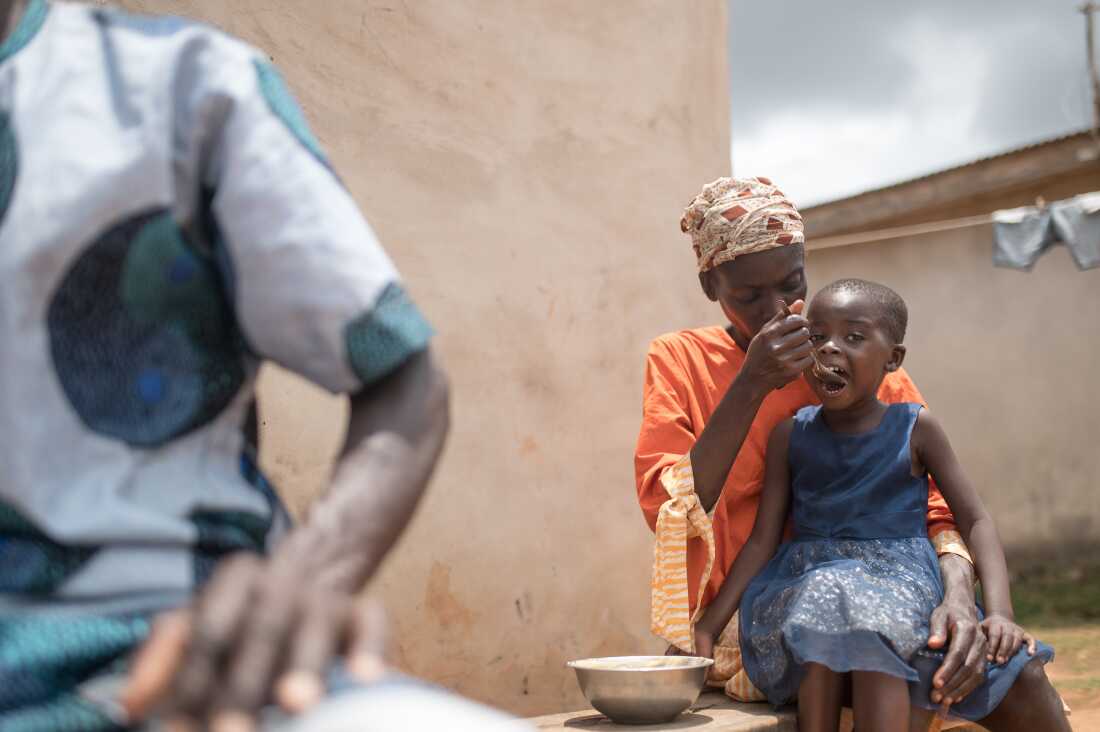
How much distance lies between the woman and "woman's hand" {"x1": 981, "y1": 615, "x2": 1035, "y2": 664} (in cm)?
3

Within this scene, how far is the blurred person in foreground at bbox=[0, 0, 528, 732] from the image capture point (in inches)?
43.6

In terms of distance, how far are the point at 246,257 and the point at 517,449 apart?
302cm

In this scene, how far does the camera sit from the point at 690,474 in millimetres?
3148

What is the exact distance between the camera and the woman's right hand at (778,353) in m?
2.97

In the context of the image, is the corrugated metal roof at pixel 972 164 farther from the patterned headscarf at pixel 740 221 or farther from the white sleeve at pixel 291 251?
the white sleeve at pixel 291 251

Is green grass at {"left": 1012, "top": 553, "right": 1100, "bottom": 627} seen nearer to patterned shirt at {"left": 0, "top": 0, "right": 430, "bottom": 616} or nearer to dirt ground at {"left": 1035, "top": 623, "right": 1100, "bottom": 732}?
dirt ground at {"left": 1035, "top": 623, "right": 1100, "bottom": 732}

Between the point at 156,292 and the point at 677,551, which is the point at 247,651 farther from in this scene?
the point at 677,551

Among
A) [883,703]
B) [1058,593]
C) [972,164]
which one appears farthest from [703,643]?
[972,164]

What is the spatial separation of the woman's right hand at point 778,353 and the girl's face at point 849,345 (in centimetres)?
16

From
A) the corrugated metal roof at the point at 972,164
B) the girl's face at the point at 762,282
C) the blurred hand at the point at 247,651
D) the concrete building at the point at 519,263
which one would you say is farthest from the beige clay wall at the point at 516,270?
the corrugated metal roof at the point at 972,164

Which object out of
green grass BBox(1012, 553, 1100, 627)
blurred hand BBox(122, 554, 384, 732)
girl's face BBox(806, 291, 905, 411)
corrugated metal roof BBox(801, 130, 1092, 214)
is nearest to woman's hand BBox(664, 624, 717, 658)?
girl's face BBox(806, 291, 905, 411)

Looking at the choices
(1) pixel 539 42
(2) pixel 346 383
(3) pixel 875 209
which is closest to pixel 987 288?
(3) pixel 875 209

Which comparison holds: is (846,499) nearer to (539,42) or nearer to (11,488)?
(539,42)

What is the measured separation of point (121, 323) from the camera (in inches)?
46.9
